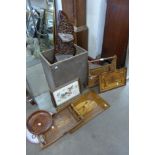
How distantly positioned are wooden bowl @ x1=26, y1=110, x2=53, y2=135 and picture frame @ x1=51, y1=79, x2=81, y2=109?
0.31 m

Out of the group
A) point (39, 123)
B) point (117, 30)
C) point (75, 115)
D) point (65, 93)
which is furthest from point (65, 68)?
point (117, 30)

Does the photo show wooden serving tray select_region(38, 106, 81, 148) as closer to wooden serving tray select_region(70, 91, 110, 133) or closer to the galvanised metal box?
wooden serving tray select_region(70, 91, 110, 133)

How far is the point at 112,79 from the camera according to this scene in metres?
2.22

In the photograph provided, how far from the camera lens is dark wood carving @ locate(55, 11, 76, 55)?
1879mm

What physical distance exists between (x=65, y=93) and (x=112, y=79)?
63 centimetres

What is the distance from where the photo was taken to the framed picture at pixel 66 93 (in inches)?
76.3

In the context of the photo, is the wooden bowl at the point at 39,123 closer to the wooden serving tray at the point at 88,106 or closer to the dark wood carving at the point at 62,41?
the wooden serving tray at the point at 88,106

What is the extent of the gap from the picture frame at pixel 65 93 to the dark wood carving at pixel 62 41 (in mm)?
357

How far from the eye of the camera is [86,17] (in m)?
2.28

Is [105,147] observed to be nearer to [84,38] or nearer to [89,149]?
[89,149]

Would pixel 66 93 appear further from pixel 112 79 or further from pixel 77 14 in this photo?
pixel 77 14
